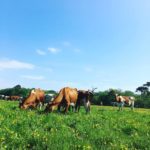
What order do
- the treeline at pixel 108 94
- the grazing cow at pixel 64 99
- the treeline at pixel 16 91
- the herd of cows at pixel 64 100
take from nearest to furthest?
the grazing cow at pixel 64 99
the herd of cows at pixel 64 100
the treeline at pixel 108 94
the treeline at pixel 16 91

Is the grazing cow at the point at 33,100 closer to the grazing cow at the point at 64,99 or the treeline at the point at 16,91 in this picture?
the grazing cow at the point at 64,99

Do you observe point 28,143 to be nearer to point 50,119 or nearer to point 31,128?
point 31,128

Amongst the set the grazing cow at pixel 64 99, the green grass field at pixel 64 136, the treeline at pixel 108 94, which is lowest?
the green grass field at pixel 64 136

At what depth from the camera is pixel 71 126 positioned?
17.4 m

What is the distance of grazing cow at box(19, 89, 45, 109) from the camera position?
29111 millimetres

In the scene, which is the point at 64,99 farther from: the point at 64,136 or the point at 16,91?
the point at 16,91

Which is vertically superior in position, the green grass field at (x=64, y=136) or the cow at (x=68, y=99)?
the cow at (x=68, y=99)

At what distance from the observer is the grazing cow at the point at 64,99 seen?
81.7 feet

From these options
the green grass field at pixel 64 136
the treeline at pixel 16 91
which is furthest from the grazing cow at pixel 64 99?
the treeline at pixel 16 91

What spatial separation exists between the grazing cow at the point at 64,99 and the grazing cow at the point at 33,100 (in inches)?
131

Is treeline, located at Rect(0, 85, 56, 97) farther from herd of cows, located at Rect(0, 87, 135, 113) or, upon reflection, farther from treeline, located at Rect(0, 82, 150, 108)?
herd of cows, located at Rect(0, 87, 135, 113)

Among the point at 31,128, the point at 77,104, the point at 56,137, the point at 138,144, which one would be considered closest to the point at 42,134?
the point at 56,137

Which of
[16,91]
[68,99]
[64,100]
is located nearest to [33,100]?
[64,100]

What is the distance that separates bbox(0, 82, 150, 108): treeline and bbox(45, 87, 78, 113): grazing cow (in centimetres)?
5539
